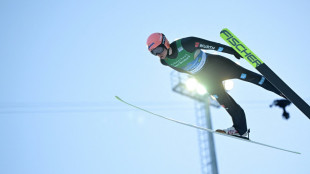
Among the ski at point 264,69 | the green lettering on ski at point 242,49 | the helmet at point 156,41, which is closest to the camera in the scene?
the ski at point 264,69

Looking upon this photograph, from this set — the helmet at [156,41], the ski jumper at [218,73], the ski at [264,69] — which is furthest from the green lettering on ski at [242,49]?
the helmet at [156,41]

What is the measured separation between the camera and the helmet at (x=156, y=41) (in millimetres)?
6766

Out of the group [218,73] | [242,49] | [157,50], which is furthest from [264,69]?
[157,50]

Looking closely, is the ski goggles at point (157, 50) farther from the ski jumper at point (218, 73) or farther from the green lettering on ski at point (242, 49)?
the green lettering on ski at point (242, 49)

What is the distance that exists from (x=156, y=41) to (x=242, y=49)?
1.53 metres

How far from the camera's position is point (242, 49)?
22.0 feet

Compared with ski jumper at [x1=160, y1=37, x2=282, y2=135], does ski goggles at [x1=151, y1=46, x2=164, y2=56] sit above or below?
above

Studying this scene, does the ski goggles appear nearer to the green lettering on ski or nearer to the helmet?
the helmet

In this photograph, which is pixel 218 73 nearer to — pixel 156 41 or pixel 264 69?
pixel 264 69

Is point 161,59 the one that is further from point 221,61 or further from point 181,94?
point 181,94

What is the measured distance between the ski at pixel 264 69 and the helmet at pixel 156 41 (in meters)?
1.03

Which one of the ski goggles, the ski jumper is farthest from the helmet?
the ski jumper

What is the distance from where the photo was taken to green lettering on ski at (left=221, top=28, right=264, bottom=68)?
6.60m

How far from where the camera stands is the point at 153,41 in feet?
22.3
